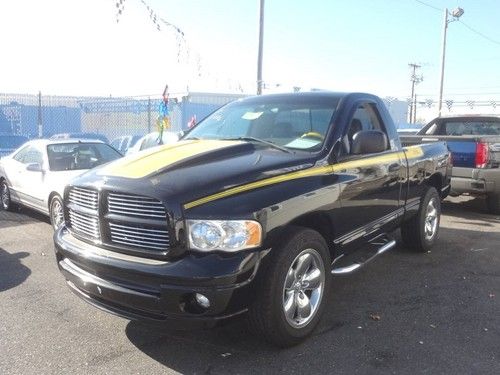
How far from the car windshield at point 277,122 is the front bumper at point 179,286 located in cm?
147

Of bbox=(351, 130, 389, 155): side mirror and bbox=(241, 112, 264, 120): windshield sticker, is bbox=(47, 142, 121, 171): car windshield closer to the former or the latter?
bbox=(241, 112, 264, 120): windshield sticker

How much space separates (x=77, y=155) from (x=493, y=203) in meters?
7.00

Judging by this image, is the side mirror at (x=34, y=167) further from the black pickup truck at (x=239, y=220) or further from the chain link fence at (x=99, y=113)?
the chain link fence at (x=99, y=113)

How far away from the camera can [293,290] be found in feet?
11.8

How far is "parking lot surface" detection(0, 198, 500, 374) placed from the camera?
3404 mm

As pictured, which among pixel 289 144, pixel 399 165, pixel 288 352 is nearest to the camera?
pixel 288 352

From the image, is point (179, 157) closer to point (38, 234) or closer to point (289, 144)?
point (289, 144)

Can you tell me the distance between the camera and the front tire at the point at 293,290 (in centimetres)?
328

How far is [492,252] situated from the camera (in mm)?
6363

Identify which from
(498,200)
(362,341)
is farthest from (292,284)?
(498,200)

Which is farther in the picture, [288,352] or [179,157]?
[179,157]

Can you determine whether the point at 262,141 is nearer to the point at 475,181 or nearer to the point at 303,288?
the point at 303,288

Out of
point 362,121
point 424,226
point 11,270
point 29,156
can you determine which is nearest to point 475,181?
point 424,226

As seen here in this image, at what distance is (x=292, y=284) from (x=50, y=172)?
16.9 feet
